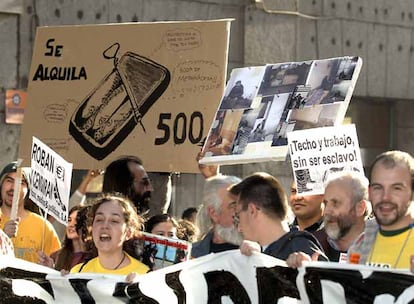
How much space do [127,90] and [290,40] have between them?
5.41m

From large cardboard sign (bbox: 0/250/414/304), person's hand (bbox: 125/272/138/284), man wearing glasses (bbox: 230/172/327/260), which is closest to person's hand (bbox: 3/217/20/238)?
large cardboard sign (bbox: 0/250/414/304)

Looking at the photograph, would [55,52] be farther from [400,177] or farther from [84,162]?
[400,177]

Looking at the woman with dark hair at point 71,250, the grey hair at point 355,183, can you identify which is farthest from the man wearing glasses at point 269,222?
the woman with dark hair at point 71,250

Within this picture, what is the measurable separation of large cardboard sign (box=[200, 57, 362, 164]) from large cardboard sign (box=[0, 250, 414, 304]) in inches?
66.5

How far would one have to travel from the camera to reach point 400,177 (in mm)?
5809

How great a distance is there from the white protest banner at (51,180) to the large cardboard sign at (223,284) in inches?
41.5

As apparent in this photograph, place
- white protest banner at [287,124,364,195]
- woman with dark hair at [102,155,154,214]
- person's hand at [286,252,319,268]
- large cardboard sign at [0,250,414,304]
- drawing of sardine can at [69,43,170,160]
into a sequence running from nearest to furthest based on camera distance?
1. large cardboard sign at [0,250,414,304]
2. person's hand at [286,252,319,268]
3. white protest banner at [287,124,364,195]
4. woman with dark hair at [102,155,154,214]
5. drawing of sardine can at [69,43,170,160]

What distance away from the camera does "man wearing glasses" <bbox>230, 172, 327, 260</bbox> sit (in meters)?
6.30

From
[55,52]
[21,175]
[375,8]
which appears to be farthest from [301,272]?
[375,8]

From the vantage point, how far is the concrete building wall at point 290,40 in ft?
41.3

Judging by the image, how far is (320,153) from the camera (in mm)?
7461

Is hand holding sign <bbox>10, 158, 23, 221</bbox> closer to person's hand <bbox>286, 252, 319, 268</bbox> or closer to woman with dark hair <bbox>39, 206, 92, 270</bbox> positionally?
woman with dark hair <bbox>39, 206, 92, 270</bbox>

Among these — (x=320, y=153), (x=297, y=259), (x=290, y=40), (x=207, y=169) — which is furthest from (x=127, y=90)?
(x=290, y=40)

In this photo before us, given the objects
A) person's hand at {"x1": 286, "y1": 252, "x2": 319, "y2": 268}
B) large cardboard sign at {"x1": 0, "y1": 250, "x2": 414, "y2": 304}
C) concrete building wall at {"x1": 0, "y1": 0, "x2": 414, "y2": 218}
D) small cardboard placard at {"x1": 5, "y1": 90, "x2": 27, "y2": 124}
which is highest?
→ concrete building wall at {"x1": 0, "y1": 0, "x2": 414, "y2": 218}
